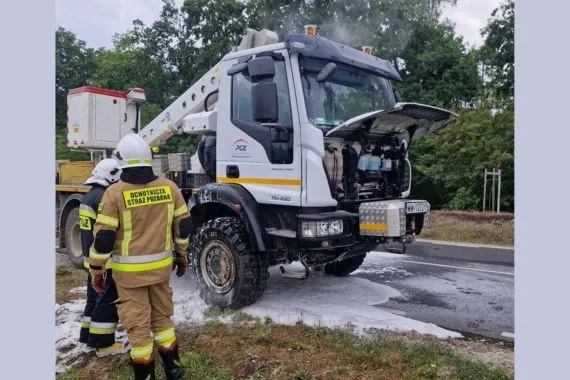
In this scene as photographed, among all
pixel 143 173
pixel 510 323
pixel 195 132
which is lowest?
pixel 510 323

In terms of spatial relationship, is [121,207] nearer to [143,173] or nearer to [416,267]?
[143,173]

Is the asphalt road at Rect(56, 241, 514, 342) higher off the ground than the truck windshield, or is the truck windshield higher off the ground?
the truck windshield

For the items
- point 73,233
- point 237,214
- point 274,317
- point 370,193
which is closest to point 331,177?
point 370,193

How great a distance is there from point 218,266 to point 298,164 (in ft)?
4.95

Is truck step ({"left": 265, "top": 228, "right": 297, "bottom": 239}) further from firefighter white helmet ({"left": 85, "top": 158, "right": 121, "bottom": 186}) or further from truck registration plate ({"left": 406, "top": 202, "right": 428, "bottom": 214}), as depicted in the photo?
firefighter white helmet ({"left": 85, "top": 158, "right": 121, "bottom": 186})

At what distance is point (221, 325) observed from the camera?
4.66m

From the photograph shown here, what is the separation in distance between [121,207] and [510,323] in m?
4.00

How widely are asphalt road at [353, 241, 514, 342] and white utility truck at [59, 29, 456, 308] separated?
92 centimetres

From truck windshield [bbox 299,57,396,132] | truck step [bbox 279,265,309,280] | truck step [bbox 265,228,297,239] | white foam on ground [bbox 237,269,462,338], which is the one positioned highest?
truck windshield [bbox 299,57,396,132]

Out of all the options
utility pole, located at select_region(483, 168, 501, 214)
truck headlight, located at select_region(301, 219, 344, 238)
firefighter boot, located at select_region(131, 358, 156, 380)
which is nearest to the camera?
firefighter boot, located at select_region(131, 358, 156, 380)

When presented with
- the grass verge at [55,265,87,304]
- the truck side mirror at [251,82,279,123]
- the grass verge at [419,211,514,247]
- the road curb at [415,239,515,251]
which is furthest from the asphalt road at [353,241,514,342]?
the grass verge at [55,265,87,304]

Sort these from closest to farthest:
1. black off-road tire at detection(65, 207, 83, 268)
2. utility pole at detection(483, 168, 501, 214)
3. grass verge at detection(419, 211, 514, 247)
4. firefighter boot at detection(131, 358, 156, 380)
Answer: firefighter boot at detection(131, 358, 156, 380) < black off-road tire at detection(65, 207, 83, 268) < grass verge at detection(419, 211, 514, 247) < utility pole at detection(483, 168, 501, 214)

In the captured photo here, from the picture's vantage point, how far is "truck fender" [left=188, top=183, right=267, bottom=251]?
16.3 feet

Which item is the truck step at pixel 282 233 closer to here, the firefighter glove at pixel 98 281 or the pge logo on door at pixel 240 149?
the pge logo on door at pixel 240 149
